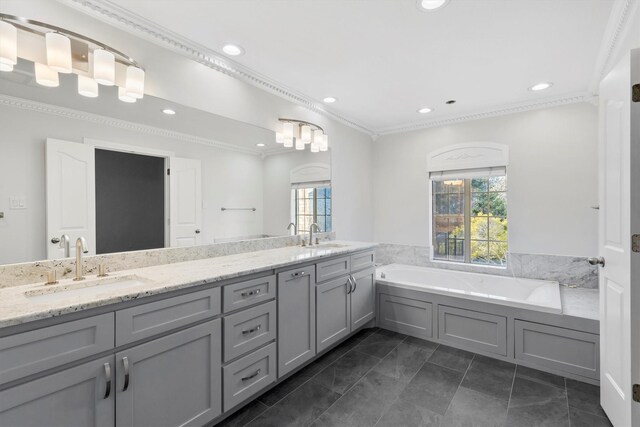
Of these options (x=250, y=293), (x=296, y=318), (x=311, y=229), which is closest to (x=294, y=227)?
(x=311, y=229)

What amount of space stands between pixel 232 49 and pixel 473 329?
3051 millimetres

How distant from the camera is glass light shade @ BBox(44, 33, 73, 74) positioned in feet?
5.01

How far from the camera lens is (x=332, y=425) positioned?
5.89 feet

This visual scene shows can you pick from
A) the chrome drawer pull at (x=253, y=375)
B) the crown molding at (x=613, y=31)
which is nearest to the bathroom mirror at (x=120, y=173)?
the chrome drawer pull at (x=253, y=375)

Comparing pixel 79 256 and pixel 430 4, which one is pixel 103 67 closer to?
pixel 79 256

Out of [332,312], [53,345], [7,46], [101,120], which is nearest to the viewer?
[53,345]

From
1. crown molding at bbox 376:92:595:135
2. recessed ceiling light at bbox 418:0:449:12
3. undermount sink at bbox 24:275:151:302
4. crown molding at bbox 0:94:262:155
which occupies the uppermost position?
recessed ceiling light at bbox 418:0:449:12

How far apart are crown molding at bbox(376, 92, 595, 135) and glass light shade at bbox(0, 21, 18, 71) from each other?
143 inches

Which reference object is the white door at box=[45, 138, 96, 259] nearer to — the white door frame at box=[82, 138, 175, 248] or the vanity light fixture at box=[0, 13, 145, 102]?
the white door frame at box=[82, 138, 175, 248]

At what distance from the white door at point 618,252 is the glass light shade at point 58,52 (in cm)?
285

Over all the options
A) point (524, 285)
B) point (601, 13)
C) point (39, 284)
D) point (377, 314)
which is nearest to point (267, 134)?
point (39, 284)

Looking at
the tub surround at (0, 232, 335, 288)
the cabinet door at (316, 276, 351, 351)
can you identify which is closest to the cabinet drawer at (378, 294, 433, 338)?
the cabinet door at (316, 276, 351, 351)

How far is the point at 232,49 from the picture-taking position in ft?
7.18

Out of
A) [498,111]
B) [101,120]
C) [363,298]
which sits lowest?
[363,298]
